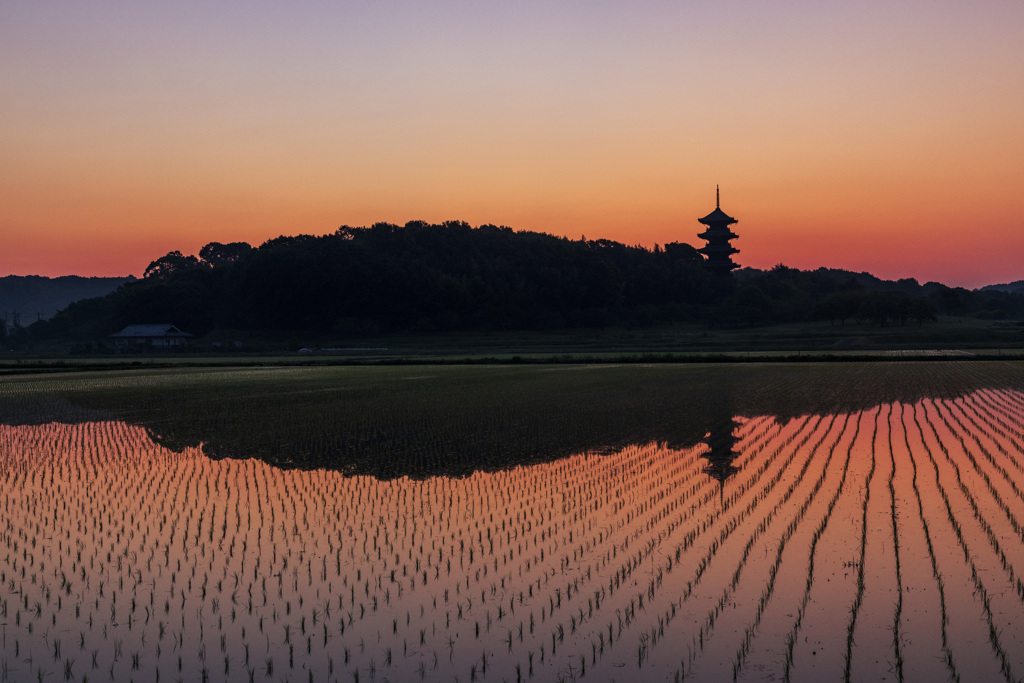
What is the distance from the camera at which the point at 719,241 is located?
399 ft

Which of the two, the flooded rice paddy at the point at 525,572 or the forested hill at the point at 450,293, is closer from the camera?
the flooded rice paddy at the point at 525,572

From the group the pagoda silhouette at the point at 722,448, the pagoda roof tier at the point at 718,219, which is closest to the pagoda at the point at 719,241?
the pagoda roof tier at the point at 718,219

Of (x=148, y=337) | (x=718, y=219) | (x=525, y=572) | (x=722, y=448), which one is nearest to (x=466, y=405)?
(x=722, y=448)

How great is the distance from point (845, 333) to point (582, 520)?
7197 cm

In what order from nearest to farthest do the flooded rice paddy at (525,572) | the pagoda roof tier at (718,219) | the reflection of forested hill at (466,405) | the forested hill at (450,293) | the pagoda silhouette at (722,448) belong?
the flooded rice paddy at (525,572) → the pagoda silhouette at (722,448) → the reflection of forested hill at (466,405) → the forested hill at (450,293) → the pagoda roof tier at (718,219)

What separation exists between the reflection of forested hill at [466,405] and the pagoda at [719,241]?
77.8 meters

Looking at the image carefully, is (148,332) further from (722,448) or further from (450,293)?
(722,448)

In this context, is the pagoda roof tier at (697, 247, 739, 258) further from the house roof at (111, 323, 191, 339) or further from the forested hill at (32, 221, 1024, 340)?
the house roof at (111, 323, 191, 339)

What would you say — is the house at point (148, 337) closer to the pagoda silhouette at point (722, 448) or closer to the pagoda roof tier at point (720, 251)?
the pagoda roof tier at point (720, 251)

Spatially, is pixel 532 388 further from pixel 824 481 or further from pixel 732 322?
pixel 732 322

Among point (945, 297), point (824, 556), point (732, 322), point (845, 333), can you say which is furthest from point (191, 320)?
point (824, 556)

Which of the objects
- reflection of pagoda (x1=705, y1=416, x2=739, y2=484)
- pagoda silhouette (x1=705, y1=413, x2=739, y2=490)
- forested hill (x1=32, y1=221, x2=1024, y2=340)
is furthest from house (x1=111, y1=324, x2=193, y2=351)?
reflection of pagoda (x1=705, y1=416, x2=739, y2=484)

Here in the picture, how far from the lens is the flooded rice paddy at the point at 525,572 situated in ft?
18.4

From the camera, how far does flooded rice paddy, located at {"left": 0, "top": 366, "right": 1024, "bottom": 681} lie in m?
5.60
